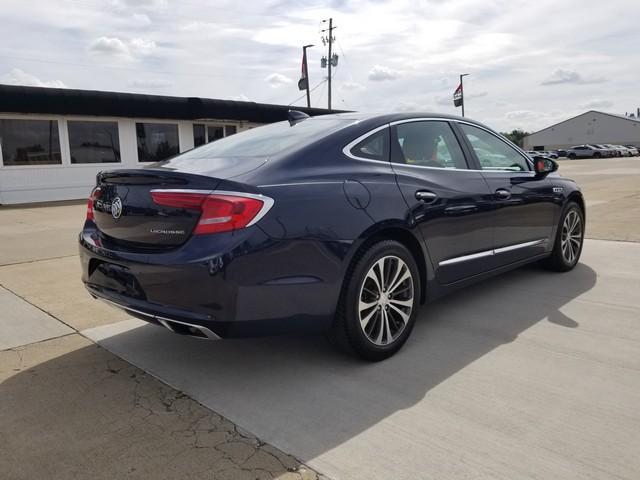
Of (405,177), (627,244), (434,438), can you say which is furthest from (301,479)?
(627,244)

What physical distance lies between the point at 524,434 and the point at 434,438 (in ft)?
1.41

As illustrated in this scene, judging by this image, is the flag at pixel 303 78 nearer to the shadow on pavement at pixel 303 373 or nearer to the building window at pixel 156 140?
the building window at pixel 156 140

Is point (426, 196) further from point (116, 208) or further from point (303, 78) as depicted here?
point (303, 78)

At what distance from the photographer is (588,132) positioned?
84.9 m

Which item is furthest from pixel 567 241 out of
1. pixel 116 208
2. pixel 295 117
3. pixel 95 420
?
pixel 95 420

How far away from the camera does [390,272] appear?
3.41 meters

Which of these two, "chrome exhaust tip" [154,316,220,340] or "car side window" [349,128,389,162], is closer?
"chrome exhaust tip" [154,316,220,340]

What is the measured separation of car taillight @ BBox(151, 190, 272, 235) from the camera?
272cm

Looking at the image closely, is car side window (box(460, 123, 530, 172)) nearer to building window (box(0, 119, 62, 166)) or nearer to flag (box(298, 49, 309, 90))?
building window (box(0, 119, 62, 166))

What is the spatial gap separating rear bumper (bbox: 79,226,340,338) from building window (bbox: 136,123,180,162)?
1727cm

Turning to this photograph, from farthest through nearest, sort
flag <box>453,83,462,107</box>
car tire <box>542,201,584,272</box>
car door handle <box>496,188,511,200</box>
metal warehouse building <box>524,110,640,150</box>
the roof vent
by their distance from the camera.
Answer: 1. metal warehouse building <box>524,110,640,150</box>
2. flag <box>453,83,462,107</box>
3. car tire <box>542,201,584,272</box>
4. car door handle <box>496,188,511,200</box>
5. the roof vent

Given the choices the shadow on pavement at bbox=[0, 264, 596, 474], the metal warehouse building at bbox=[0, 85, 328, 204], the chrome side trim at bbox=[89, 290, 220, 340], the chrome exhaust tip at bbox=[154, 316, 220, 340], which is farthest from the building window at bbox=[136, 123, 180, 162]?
the chrome exhaust tip at bbox=[154, 316, 220, 340]

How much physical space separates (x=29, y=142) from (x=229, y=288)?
1680cm

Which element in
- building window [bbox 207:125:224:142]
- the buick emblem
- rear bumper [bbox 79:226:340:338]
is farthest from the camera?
building window [bbox 207:125:224:142]
